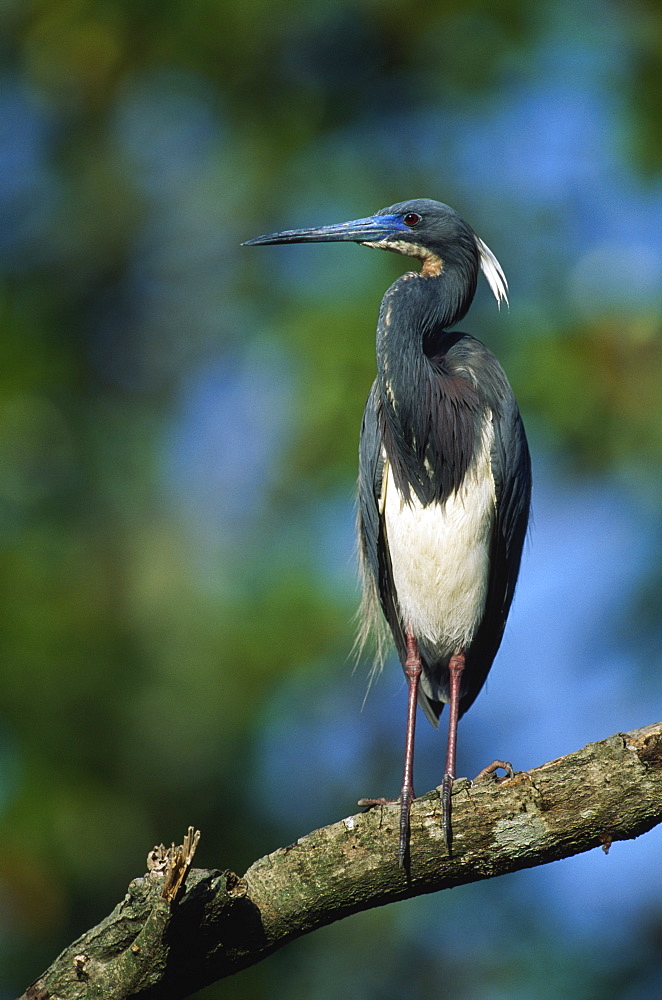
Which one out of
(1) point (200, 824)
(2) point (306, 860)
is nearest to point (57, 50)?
(1) point (200, 824)

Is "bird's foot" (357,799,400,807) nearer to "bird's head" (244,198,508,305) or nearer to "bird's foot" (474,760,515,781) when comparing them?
"bird's foot" (474,760,515,781)

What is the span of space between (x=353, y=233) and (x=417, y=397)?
0.84 m

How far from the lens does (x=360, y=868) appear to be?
9.78 ft

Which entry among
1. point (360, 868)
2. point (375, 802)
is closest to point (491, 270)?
point (375, 802)

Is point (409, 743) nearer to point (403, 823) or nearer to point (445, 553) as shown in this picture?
point (445, 553)

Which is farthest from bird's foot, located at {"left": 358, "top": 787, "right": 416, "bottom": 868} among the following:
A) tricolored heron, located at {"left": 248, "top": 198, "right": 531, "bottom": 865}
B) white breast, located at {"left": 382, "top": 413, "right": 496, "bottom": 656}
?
white breast, located at {"left": 382, "top": 413, "right": 496, "bottom": 656}

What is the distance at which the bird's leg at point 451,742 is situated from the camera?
301cm

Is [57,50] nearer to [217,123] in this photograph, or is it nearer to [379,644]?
[217,123]

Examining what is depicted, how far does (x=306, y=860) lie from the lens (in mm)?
2965

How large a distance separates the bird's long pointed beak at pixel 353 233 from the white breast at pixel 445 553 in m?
0.92

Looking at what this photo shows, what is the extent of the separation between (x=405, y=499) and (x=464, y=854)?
63.1 inches

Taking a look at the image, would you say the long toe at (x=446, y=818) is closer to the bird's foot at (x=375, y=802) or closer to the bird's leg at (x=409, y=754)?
the bird's leg at (x=409, y=754)

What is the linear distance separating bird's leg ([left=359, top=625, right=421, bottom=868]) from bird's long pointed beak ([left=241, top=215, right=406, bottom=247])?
5.30 feet

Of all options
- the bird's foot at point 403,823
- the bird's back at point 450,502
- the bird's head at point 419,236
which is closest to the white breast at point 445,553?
the bird's back at point 450,502
